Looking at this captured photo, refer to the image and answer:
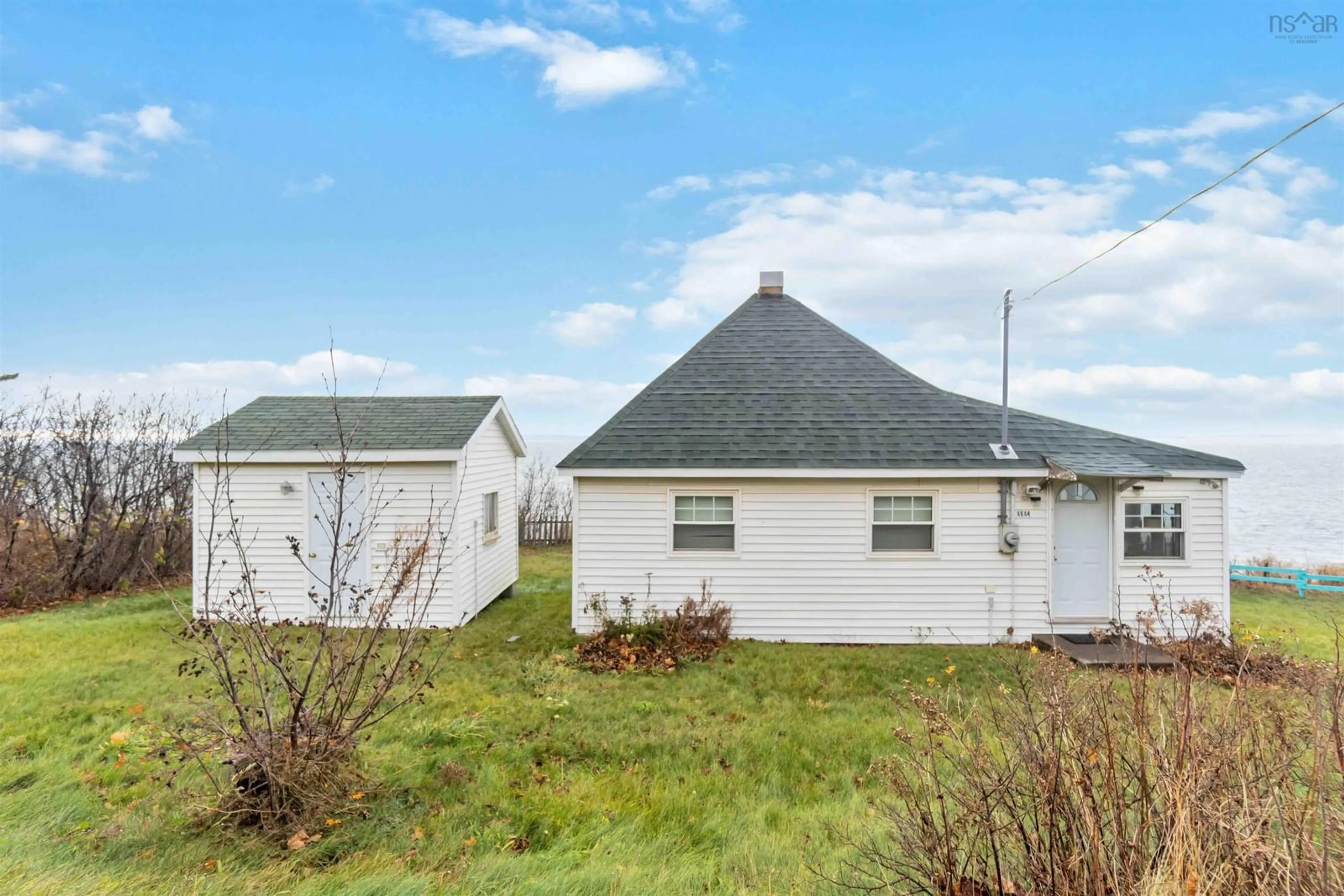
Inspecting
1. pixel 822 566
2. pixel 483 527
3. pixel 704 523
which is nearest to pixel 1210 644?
pixel 822 566

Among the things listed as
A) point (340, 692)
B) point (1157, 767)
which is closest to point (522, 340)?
point (340, 692)

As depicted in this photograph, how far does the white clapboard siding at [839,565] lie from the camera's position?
8.84m

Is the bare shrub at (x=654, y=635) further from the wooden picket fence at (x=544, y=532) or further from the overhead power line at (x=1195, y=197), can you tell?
the wooden picket fence at (x=544, y=532)

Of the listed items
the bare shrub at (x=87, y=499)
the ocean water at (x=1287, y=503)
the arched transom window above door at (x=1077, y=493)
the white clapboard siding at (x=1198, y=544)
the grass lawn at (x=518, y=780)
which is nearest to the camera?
the grass lawn at (x=518, y=780)

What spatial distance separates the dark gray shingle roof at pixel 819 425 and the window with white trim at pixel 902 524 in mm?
617

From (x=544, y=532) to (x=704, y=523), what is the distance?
464 inches

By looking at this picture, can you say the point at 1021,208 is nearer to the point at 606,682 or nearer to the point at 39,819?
the point at 606,682

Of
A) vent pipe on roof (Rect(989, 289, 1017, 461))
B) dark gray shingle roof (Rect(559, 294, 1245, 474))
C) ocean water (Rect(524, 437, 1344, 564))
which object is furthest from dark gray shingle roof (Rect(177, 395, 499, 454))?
vent pipe on roof (Rect(989, 289, 1017, 461))

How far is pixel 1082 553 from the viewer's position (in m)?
9.01

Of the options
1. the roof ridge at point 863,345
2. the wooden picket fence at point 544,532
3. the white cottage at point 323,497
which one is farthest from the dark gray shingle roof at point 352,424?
the wooden picket fence at point 544,532

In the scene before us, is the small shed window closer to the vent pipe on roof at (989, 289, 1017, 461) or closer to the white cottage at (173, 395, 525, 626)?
the white cottage at (173, 395, 525, 626)

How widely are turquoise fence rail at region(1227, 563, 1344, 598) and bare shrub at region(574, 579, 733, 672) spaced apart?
14.3m

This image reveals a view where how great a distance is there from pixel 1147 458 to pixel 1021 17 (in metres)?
6.89

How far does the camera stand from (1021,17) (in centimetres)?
872
